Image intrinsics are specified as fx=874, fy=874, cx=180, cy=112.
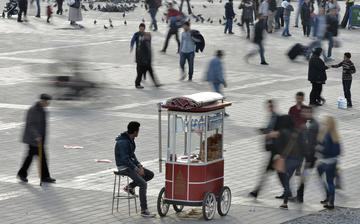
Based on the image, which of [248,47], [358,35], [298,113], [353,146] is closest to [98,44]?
[248,47]

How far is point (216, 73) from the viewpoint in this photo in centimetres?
2098

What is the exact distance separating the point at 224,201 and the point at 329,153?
5.83 feet

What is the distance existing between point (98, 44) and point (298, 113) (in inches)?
805

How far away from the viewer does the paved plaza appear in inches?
541

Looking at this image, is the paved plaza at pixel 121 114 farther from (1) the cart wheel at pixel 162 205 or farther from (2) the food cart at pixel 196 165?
(2) the food cart at pixel 196 165

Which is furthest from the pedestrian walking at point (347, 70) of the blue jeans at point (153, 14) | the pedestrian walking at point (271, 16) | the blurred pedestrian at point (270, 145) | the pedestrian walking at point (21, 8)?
the pedestrian walking at point (21, 8)

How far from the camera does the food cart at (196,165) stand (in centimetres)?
1318

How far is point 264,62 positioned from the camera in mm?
29797

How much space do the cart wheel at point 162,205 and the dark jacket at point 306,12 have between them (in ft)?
76.9

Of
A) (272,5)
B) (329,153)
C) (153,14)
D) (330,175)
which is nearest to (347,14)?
(272,5)

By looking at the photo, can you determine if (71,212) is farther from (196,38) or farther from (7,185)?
(196,38)

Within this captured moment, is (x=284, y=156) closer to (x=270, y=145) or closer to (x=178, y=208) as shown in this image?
(x=270, y=145)

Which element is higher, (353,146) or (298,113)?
(298,113)

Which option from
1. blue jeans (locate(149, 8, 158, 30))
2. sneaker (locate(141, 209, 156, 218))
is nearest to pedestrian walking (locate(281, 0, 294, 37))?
blue jeans (locate(149, 8, 158, 30))
